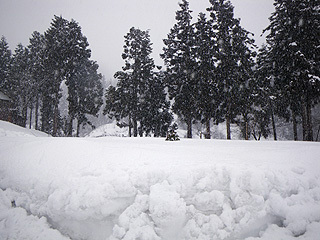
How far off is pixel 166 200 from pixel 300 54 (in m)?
16.2

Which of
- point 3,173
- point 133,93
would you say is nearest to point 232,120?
point 133,93

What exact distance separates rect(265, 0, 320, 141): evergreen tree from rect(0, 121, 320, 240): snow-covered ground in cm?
1192

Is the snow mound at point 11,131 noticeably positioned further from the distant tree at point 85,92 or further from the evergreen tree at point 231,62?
the evergreen tree at point 231,62

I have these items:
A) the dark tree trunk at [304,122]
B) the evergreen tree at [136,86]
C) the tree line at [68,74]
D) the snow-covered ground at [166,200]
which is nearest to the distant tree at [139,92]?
the evergreen tree at [136,86]

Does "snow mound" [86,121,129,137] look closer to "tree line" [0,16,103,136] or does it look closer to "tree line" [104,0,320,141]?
"tree line" [0,16,103,136]

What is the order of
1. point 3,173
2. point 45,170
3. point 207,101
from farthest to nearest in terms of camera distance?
1. point 207,101
2. point 3,173
3. point 45,170

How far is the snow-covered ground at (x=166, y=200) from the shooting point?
3236mm

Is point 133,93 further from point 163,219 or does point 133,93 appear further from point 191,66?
point 163,219

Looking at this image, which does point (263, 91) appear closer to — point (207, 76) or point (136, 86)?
point (207, 76)

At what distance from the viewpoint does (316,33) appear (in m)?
13.8

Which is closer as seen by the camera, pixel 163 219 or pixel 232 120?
pixel 163 219

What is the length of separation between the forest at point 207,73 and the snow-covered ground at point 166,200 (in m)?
13.0

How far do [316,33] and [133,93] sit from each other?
18409 mm

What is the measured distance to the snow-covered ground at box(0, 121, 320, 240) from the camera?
3236 mm
